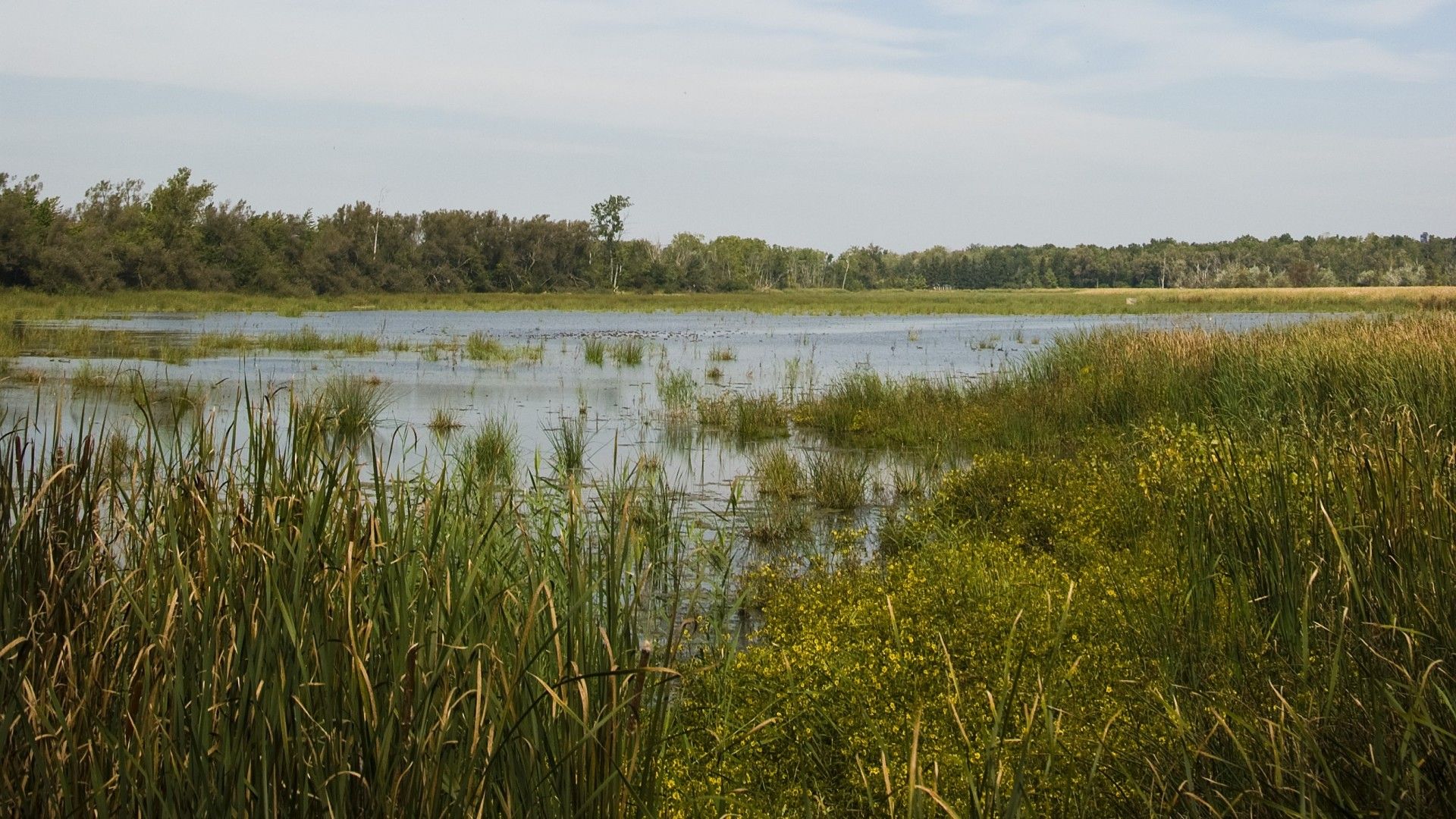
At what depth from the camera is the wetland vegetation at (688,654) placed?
8.52 ft

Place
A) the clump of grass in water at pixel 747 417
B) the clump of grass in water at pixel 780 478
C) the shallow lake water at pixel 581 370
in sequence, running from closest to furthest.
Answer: the clump of grass in water at pixel 780 478, the shallow lake water at pixel 581 370, the clump of grass in water at pixel 747 417

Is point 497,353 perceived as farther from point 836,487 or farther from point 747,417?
point 836,487

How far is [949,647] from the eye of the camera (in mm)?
4535

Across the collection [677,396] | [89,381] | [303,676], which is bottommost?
[677,396]

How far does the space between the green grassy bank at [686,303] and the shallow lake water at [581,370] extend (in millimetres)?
2551

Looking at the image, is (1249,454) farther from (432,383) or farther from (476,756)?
(432,383)

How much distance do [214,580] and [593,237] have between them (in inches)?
3658

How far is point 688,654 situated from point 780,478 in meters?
4.96

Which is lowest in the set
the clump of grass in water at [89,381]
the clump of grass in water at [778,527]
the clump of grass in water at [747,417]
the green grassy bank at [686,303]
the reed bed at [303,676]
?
the clump of grass in water at [778,527]

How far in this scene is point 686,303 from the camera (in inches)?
3216

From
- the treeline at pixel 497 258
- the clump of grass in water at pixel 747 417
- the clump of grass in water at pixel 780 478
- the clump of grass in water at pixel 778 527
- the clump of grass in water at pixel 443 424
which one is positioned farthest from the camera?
the treeline at pixel 497 258

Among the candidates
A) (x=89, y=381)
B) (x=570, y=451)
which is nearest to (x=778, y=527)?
(x=570, y=451)

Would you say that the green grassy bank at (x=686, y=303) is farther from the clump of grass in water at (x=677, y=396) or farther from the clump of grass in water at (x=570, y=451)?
the clump of grass in water at (x=570, y=451)

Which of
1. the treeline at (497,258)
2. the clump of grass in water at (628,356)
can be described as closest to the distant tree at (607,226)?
the treeline at (497,258)
